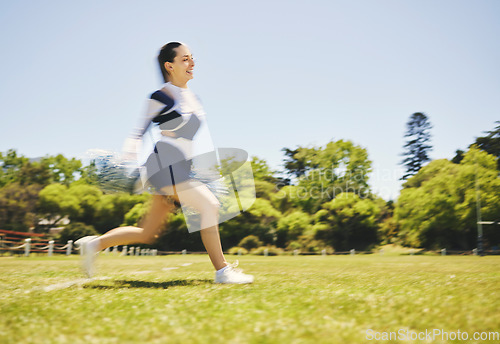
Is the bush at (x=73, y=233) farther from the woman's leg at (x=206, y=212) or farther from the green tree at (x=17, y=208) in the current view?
the woman's leg at (x=206, y=212)

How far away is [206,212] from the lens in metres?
3.45

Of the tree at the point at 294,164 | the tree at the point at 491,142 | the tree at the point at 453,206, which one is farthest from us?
the tree at the point at 294,164

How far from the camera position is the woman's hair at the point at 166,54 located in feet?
12.8

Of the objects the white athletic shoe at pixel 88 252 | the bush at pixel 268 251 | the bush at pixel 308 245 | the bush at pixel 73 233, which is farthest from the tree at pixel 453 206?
the white athletic shoe at pixel 88 252

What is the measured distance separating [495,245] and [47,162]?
2182 inches

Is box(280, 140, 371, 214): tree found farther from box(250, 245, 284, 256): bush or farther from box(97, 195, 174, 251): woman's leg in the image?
box(97, 195, 174, 251): woman's leg

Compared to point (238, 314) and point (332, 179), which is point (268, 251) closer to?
point (332, 179)

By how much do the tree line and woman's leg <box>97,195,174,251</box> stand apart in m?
29.3

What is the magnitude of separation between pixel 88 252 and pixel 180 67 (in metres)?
2.26

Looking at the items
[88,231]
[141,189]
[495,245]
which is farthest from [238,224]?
[141,189]

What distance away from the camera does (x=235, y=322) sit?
6.31 ft

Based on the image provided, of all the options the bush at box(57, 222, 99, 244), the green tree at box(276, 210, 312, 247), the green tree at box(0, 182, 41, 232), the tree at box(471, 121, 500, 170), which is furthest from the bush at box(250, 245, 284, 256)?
the tree at box(471, 121, 500, 170)

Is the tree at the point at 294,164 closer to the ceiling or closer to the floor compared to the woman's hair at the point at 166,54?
closer to the ceiling

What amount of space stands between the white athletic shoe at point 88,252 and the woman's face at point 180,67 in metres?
1.96
